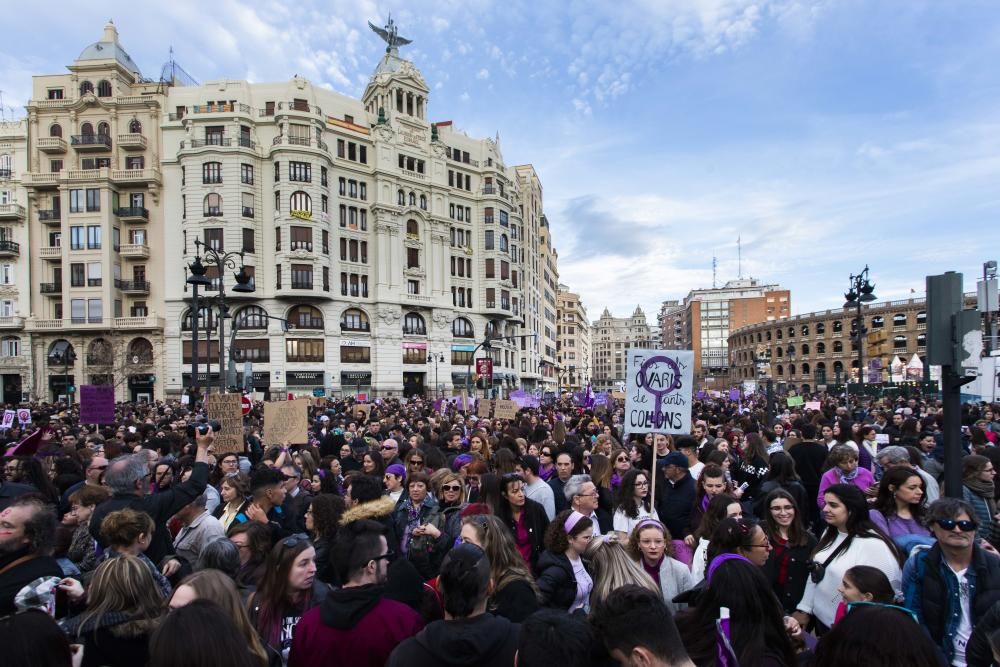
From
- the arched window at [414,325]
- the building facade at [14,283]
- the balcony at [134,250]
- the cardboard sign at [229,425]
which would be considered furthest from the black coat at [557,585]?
the building facade at [14,283]

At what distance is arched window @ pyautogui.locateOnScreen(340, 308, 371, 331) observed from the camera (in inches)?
1982

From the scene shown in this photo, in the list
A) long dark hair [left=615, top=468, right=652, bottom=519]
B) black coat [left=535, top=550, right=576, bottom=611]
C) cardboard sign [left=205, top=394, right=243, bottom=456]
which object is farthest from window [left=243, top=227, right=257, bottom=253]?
black coat [left=535, top=550, right=576, bottom=611]

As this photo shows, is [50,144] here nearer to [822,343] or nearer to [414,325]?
[414,325]

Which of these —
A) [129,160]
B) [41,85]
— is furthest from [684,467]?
[41,85]

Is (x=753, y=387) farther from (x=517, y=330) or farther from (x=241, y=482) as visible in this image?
(x=241, y=482)

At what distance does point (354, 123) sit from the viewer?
53.4 m

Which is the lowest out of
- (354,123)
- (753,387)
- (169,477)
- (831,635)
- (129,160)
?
(753,387)

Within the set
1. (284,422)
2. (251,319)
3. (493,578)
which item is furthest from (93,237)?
(493,578)

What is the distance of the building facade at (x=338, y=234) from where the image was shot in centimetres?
4672

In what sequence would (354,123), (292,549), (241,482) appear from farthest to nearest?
(354,123) → (241,482) → (292,549)

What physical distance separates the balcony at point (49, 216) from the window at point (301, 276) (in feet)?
69.5

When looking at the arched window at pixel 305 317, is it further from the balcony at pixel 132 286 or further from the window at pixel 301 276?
the balcony at pixel 132 286

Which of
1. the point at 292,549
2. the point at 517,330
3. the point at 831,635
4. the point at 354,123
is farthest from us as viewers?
the point at 517,330

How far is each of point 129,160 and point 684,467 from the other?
187 feet
